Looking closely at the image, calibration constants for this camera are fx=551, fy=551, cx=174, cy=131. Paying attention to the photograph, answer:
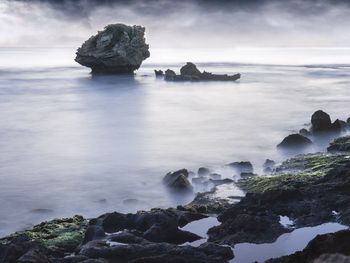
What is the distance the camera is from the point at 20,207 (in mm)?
23156

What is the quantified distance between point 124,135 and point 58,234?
29.2 metres

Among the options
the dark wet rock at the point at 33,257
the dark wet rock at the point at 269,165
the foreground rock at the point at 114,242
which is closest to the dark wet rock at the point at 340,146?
the dark wet rock at the point at 269,165

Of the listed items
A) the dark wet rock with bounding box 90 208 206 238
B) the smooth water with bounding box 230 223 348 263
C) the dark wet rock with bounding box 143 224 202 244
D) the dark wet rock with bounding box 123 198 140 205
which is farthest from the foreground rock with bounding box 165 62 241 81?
the dark wet rock with bounding box 143 224 202 244

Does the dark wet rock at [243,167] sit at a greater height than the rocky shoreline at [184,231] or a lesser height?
lesser

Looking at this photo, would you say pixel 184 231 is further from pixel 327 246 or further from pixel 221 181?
pixel 221 181

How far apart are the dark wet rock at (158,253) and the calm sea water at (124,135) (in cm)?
661

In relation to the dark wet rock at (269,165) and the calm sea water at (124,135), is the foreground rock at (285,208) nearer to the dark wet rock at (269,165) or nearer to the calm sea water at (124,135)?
the calm sea water at (124,135)

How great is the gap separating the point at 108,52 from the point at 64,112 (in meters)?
40.2

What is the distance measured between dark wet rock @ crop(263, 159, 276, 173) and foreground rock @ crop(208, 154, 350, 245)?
570 cm

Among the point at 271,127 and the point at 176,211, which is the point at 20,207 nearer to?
the point at 176,211

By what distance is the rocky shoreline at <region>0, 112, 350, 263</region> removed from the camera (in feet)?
46.9

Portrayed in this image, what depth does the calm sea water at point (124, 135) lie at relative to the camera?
2502 centimetres

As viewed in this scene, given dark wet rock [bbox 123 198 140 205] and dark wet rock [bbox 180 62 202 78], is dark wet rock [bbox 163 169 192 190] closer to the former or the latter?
dark wet rock [bbox 123 198 140 205]

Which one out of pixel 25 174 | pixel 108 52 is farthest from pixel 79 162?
pixel 108 52
